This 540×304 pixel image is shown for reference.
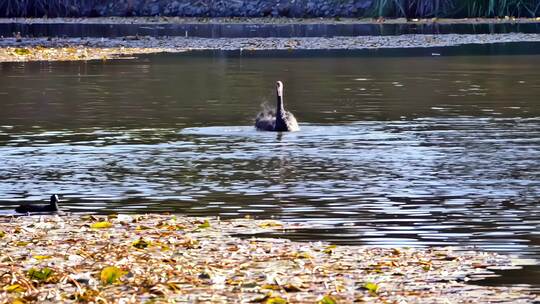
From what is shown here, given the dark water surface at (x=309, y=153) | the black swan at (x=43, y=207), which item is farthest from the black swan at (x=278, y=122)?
the black swan at (x=43, y=207)

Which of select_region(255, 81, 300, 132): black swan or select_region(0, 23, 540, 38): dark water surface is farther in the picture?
select_region(0, 23, 540, 38): dark water surface

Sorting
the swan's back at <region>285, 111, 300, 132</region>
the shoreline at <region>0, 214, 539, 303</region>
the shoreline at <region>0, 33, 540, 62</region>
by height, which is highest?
the shoreline at <region>0, 214, 539, 303</region>

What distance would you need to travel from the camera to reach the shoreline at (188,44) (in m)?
67.9

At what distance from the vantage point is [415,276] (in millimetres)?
13922

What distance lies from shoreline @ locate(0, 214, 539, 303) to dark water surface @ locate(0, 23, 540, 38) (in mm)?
68771

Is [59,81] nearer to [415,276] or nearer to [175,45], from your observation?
[175,45]

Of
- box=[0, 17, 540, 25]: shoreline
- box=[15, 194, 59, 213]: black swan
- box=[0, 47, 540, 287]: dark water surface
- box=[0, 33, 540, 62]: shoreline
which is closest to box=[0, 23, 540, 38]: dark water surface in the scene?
box=[0, 17, 540, 25]: shoreline

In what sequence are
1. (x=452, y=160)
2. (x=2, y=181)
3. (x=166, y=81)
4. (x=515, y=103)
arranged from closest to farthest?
(x=2, y=181) → (x=452, y=160) → (x=515, y=103) → (x=166, y=81)

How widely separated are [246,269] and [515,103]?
24610mm

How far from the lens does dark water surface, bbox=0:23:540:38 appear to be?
3438 inches

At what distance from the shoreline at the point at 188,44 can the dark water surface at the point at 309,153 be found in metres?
17.1

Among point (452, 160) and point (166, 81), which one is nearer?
point (452, 160)

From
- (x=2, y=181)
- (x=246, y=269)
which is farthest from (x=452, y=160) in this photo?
(x=246, y=269)

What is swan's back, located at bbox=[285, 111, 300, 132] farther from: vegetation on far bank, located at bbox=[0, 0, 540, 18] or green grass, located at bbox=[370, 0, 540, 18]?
green grass, located at bbox=[370, 0, 540, 18]
